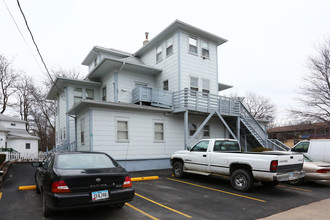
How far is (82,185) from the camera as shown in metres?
4.54

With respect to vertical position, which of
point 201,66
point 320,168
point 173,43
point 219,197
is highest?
point 173,43

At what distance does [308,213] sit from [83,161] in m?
5.64

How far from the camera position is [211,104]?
15445 millimetres

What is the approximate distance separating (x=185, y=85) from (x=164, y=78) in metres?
1.91

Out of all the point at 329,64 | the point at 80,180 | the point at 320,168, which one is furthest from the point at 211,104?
the point at 329,64

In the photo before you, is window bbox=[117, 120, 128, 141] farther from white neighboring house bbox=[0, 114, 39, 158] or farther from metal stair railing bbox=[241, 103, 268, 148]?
white neighboring house bbox=[0, 114, 39, 158]

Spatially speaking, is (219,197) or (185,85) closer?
(219,197)

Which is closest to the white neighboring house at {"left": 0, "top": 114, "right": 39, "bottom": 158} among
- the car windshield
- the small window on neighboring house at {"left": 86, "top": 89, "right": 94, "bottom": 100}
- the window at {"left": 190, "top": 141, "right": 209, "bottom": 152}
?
the small window on neighboring house at {"left": 86, "top": 89, "right": 94, "bottom": 100}

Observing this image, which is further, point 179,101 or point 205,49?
point 205,49

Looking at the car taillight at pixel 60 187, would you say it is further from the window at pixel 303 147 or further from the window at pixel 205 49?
the window at pixel 205 49

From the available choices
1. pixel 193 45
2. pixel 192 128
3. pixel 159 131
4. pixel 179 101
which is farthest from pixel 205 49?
pixel 159 131

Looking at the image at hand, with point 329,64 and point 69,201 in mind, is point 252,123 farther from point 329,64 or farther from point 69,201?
point 69,201

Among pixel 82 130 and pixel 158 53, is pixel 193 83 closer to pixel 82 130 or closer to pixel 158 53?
pixel 158 53

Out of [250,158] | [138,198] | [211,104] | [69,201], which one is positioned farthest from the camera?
[211,104]
